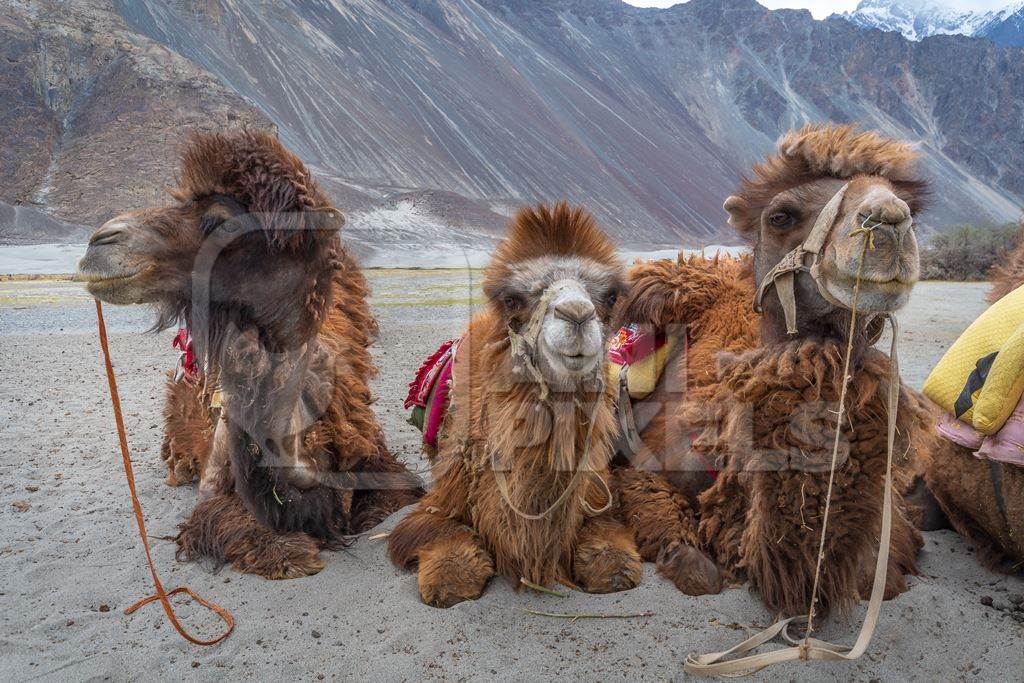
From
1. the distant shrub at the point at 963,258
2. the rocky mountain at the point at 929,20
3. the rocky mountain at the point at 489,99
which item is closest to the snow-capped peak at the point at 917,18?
the rocky mountain at the point at 929,20

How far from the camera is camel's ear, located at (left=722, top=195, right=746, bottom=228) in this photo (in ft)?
9.13

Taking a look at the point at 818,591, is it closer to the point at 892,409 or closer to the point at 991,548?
the point at 892,409

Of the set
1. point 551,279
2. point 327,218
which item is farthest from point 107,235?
point 551,279

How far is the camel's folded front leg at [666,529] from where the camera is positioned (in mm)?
2920

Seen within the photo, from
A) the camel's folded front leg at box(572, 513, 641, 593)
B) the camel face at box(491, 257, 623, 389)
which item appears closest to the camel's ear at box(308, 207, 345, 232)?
the camel face at box(491, 257, 623, 389)

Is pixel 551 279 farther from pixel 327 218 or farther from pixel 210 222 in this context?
pixel 210 222

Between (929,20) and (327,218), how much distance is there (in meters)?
114

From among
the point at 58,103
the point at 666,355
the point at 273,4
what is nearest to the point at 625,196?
the point at 273,4

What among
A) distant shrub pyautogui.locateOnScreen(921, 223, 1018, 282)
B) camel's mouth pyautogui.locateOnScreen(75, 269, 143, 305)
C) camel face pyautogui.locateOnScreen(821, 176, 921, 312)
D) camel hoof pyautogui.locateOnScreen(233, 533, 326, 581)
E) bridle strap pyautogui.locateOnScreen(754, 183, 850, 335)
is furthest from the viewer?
distant shrub pyautogui.locateOnScreen(921, 223, 1018, 282)

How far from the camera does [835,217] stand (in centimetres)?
237

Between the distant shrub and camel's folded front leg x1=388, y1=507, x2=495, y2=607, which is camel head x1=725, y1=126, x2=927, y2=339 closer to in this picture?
camel's folded front leg x1=388, y1=507, x2=495, y2=607

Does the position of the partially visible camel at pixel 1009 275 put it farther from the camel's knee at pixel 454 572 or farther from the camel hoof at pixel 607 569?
the camel's knee at pixel 454 572

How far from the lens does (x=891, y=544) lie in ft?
9.58

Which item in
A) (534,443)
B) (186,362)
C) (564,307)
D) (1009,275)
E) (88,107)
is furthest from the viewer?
(88,107)
